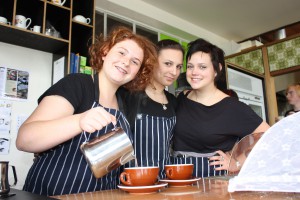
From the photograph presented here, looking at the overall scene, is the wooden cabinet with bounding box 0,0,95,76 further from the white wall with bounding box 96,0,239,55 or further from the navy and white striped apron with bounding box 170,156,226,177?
the navy and white striped apron with bounding box 170,156,226,177

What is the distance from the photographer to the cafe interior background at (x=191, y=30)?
6.82 ft

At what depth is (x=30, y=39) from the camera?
1988 mm

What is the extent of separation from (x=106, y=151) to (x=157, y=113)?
0.54m

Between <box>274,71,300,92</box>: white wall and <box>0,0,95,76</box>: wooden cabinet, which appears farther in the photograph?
<box>274,71,300,92</box>: white wall

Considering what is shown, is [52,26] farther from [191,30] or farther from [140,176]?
[191,30]

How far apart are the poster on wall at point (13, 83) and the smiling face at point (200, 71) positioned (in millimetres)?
1400

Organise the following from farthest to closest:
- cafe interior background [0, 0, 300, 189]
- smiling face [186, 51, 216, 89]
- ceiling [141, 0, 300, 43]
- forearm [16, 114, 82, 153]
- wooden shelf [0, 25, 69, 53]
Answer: ceiling [141, 0, 300, 43] < cafe interior background [0, 0, 300, 189] < wooden shelf [0, 25, 69, 53] < smiling face [186, 51, 216, 89] < forearm [16, 114, 82, 153]

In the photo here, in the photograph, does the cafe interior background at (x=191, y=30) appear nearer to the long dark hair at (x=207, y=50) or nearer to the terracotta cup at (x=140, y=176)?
the long dark hair at (x=207, y=50)

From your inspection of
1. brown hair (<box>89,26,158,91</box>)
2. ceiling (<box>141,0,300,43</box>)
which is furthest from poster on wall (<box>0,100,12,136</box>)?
ceiling (<box>141,0,300,43</box>)

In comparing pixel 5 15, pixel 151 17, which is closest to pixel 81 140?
pixel 5 15


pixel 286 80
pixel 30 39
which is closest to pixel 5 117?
pixel 30 39

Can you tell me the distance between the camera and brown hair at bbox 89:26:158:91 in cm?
103

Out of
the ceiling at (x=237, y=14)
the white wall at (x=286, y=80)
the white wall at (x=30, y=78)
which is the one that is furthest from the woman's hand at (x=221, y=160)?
the white wall at (x=286, y=80)

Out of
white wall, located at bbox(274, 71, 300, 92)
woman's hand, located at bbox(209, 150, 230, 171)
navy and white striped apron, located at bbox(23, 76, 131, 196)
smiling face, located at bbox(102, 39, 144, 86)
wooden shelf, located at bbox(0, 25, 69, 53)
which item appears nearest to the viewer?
navy and white striped apron, located at bbox(23, 76, 131, 196)
